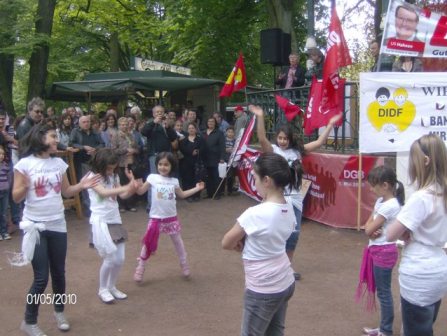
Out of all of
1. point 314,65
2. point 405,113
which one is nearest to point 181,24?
point 314,65

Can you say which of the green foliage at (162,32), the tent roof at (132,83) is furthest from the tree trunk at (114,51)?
the tent roof at (132,83)

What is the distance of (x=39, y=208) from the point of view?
4543 millimetres

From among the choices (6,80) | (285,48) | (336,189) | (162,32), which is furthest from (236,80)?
(162,32)

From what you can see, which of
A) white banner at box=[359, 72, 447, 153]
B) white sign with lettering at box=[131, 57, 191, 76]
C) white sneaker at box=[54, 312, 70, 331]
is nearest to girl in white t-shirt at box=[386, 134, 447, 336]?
white sneaker at box=[54, 312, 70, 331]

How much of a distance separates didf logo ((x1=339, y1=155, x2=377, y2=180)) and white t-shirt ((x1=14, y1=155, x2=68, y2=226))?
483 cm

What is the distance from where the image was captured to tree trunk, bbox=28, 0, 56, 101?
15992 millimetres

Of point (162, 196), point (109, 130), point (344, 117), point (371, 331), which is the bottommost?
point (371, 331)

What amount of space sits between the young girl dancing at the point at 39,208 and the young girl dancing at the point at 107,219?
1.75ft

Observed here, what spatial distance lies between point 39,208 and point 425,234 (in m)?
3.05

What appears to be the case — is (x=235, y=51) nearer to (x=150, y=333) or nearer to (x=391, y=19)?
(x=391, y=19)

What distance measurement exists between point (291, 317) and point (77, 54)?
2708 cm

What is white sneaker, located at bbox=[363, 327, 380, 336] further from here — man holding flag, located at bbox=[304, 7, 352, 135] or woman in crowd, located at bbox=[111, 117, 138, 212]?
woman in crowd, located at bbox=[111, 117, 138, 212]

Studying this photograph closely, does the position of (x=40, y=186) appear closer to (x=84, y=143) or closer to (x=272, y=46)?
(x=84, y=143)

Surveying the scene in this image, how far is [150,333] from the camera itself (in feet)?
15.5
